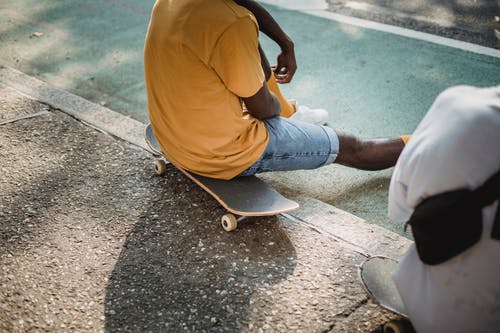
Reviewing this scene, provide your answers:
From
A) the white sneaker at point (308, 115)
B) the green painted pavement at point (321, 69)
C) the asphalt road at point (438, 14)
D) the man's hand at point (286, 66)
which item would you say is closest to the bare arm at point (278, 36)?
the man's hand at point (286, 66)

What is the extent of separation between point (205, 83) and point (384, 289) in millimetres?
1361

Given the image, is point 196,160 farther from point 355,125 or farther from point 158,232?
point 355,125

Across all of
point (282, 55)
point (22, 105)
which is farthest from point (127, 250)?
point (22, 105)

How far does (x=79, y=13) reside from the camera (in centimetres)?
705

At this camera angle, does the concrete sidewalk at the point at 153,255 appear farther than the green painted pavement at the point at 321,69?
No

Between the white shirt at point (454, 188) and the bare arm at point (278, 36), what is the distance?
59.0 inches

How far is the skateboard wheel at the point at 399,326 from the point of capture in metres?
2.13

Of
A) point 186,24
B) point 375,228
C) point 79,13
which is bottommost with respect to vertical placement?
point 79,13

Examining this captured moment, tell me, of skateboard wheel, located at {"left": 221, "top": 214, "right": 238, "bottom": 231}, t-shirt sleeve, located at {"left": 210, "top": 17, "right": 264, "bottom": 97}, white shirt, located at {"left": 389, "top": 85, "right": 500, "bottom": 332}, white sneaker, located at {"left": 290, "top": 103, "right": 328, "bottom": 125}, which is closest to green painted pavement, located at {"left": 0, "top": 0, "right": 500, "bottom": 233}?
white sneaker, located at {"left": 290, "top": 103, "right": 328, "bottom": 125}

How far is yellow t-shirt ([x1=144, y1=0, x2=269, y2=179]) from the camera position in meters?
2.44

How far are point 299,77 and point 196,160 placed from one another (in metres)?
2.50

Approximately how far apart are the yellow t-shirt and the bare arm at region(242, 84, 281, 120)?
54mm

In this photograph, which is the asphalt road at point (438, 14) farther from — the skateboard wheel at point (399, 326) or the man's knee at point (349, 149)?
the skateboard wheel at point (399, 326)

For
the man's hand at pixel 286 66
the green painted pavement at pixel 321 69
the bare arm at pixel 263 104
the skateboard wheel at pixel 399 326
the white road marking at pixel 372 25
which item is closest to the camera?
the skateboard wheel at pixel 399 326
